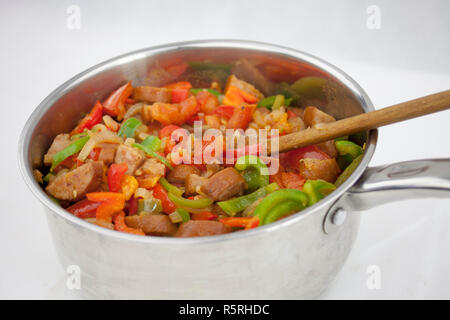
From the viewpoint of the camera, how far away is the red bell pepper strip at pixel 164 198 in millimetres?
2506

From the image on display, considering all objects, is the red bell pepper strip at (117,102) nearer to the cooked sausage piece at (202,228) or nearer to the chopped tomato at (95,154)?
the chopped tomato at (95,154)

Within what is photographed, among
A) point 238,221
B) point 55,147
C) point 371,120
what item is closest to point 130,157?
point 55,147

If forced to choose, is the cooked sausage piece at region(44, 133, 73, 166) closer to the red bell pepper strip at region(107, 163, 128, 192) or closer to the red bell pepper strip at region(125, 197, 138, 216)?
the red bell pepper strip at region(107, 163, 128, 192)

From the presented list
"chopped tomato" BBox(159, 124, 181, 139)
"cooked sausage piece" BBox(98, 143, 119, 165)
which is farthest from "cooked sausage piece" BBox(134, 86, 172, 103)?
"cooked sausage piece" BBox(98, 143, 119, 165)

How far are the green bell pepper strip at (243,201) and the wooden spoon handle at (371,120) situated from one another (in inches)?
10.1

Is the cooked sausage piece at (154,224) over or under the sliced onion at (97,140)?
under

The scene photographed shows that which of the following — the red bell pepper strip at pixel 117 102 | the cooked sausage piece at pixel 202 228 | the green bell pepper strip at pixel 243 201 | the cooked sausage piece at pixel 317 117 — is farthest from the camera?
the red bell pepper strip at pixel 117 102

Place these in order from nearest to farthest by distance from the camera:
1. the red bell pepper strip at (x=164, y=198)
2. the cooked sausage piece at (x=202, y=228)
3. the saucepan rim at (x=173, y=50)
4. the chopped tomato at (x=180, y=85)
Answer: the saucepan rim at (x=173, y=50) < the cooked sausage piece at (x=202, y=228) < the red bell pepper strip at (x=164, y=198) < the chopped tomato at (x=180, y=85)

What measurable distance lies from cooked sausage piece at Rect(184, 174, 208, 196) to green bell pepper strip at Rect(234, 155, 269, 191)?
7.6 inches

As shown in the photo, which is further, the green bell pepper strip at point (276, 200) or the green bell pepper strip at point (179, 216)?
the green bell pepper strip at point (179, 216)

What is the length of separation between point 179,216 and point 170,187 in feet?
0.69

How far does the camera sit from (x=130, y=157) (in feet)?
8.46

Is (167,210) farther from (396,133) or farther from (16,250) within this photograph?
(396,133)

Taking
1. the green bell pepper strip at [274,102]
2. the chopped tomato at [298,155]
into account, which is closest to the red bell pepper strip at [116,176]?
the chopped tomato at [298,155]
